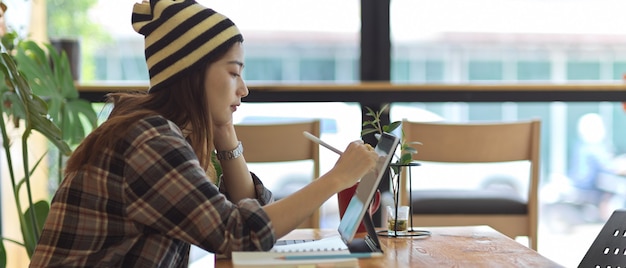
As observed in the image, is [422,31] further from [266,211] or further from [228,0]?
[266,211]

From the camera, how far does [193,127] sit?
5.40ft

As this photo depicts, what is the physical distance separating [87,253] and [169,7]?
0.46 m

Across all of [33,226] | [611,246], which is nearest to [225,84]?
[611,246]

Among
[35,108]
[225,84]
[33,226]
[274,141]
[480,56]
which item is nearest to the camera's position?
[225,84]

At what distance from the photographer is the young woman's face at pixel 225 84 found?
5.39ft

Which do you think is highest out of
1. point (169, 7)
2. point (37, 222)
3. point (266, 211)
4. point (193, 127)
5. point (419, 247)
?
point (169, 7)

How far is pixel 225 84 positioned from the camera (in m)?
1.65

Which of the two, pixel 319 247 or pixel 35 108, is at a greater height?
pixel 35 108

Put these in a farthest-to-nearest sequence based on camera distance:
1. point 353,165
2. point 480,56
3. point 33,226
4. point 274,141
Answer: point 480,56 → point 274,141 → point 33,226 → point 353,165

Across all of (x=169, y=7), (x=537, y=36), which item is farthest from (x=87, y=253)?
(x=537, y=36)

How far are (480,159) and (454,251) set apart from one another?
4.62 ft

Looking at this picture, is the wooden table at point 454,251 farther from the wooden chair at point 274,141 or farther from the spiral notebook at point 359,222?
the wooden chair at point 274,141

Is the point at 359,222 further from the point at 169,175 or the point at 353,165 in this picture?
the point at 169,175

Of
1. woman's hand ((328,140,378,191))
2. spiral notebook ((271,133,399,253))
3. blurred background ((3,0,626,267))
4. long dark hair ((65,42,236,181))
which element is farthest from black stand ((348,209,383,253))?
blurred background ((3,0,626,267))
